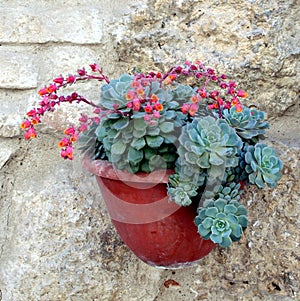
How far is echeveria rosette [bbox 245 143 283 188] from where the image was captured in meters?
0.83

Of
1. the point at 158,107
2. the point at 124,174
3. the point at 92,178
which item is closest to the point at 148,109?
the point at 158,107

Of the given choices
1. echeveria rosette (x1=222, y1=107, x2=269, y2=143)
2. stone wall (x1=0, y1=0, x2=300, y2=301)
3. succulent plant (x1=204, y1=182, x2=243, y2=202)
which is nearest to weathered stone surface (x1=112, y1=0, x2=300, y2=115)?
stone wall (x1=0, y1=0, x2=300, y2=301)

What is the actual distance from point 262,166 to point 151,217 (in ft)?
0.73

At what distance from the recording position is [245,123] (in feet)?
2.95

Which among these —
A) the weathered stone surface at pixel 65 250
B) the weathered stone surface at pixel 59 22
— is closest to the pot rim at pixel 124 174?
the weathered stone surface at pixel 65 250

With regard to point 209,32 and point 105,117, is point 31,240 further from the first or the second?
point 209,32

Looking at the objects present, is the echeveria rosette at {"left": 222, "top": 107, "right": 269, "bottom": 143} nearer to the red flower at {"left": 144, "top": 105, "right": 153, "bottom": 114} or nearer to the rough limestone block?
the red flower at {"left": 144, "top": 105, "right": 153, "bottom": 114}

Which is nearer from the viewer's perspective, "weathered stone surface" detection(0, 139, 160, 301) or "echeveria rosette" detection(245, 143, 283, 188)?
"echeveria rosette" detection(245, 143, 283, 188)

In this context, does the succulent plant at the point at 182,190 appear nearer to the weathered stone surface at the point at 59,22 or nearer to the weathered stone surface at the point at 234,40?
the weathered stone surface at the point at 234,40

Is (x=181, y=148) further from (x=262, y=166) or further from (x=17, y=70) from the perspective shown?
(x=17, y=70)

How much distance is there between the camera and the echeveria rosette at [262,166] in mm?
830

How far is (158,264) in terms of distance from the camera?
948 millimetres

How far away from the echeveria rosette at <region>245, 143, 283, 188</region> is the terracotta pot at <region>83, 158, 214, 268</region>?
0.13 metres

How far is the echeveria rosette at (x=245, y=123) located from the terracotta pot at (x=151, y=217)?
16 centimetres
